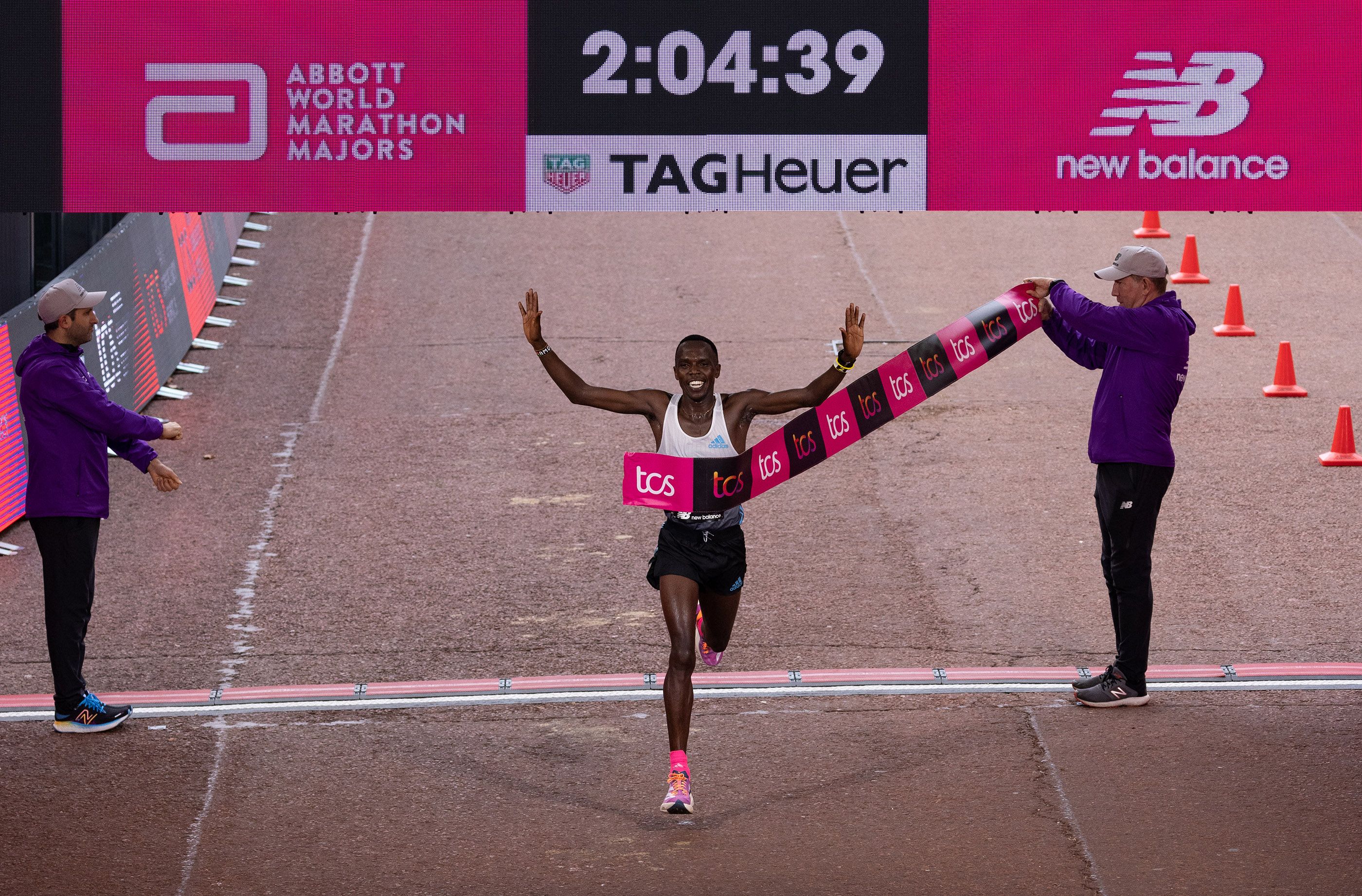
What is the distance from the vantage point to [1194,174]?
27.1ft

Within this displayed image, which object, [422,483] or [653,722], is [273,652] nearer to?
[653,722]

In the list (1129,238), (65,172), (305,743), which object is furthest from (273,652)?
(1129,238)

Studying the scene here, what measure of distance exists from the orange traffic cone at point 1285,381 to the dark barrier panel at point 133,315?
9.53 meters

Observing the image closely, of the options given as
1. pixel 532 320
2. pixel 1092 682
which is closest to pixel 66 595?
pixel 532 320

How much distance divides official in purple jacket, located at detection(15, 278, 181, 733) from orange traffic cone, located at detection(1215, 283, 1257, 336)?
40.5 feet

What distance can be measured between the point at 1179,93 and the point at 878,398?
→ 2.03 meters

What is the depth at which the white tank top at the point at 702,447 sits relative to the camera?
852cm

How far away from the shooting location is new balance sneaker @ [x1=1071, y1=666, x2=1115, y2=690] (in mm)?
9688

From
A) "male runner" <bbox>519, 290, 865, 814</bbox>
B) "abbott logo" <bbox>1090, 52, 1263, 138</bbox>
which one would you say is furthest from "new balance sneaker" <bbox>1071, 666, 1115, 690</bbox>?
"abbott logo" <bbox>1090, 52, 1263, 138</bbox>

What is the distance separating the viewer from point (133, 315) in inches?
643

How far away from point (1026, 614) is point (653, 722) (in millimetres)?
2925

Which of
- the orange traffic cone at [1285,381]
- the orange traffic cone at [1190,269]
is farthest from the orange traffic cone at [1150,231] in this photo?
the orange traffic cone at [1285,381]

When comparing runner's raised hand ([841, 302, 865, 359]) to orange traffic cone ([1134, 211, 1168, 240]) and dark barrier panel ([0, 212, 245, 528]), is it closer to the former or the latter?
dark barrier panel ([0, 212, 245, 528])

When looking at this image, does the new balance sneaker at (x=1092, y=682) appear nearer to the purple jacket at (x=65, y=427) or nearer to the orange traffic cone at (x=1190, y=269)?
the purple jacket at (x=65, y=427)
